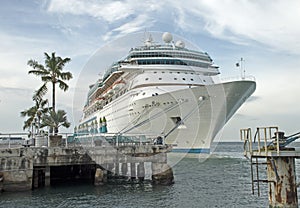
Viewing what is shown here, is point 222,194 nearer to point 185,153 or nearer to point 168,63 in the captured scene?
point 185,153

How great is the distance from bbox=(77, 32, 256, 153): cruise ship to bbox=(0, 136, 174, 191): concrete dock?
8.23 metres

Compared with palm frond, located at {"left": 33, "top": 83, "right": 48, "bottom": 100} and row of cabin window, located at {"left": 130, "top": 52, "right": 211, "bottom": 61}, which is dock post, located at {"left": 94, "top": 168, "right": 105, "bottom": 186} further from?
row of cabin window, located at {"left": 130, "top": 52, "right": 211, "bottom": 61}

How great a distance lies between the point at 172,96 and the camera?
114 ft

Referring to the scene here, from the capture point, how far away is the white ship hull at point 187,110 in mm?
33625

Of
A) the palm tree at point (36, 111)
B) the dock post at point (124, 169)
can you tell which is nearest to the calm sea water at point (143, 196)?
the dock post at point (124, 169)

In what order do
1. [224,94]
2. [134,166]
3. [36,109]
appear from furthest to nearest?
[36,109], [224,94], [134,166]

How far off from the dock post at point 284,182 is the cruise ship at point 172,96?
59.3 feet

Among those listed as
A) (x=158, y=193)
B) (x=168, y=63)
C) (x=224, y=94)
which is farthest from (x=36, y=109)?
(x=158, y=193)

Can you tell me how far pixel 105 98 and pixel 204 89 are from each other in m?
23.3

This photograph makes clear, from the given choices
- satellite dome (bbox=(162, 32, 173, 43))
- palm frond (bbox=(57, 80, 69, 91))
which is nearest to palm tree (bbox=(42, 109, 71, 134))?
palm frond (bbox=(57, 80, 69, 91))

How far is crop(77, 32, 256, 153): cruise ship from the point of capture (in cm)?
3416

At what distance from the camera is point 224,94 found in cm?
3331

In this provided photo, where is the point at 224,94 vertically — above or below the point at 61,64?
below

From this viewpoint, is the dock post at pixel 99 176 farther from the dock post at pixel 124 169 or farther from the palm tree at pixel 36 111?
the palm tree at pixel 36 111
